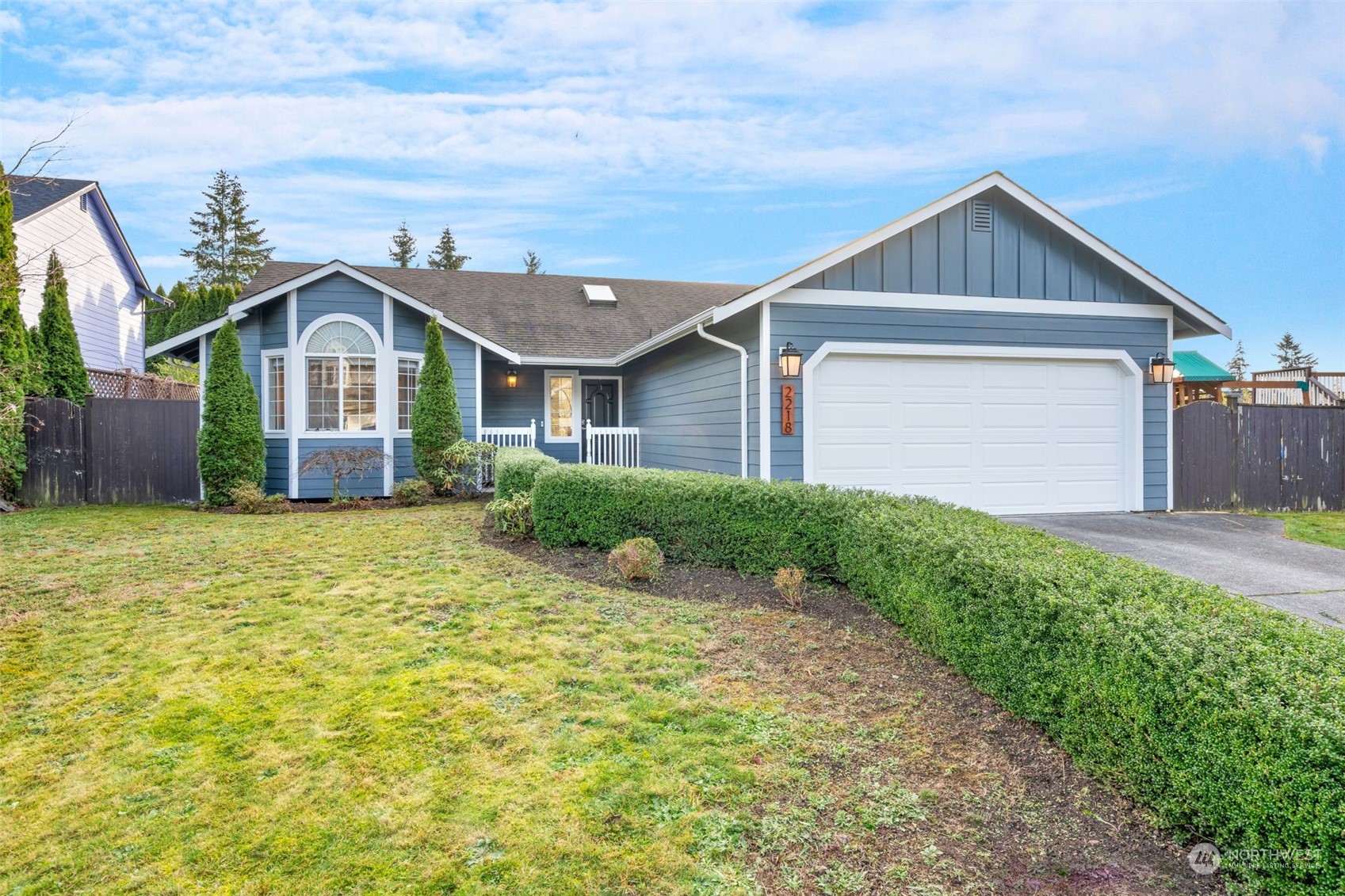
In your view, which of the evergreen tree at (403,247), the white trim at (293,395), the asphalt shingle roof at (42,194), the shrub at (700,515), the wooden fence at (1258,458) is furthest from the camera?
the evergreen tree at (403,247)

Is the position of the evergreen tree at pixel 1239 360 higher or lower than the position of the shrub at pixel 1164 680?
higher

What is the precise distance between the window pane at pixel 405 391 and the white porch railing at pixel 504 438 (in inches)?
51.1

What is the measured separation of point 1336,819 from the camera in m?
1.82

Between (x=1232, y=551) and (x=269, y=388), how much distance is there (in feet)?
43.6

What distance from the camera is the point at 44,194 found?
15.2m

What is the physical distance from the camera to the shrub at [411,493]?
11.2 metres

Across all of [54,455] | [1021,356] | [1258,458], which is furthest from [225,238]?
[1258,458]

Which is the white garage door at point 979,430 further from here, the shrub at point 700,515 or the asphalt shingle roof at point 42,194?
the asphalt shingle roof at point 42,194

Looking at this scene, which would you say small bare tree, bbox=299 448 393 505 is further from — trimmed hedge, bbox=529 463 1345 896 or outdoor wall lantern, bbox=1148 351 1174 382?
outdoor wall lantern, bbox=1148 351 1174 382

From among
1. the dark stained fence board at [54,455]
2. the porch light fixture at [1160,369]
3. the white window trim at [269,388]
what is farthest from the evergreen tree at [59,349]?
the porch light fixture at [1160,369]

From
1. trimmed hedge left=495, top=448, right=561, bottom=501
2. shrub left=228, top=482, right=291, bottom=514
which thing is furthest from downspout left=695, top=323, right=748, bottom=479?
shrub left=228, top=482, right=291, bottom=514

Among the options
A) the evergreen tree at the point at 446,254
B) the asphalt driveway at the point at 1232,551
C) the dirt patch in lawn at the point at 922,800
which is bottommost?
the dirt patch in lawn at the point at 922,800

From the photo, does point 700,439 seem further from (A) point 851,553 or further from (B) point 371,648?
(B) point 371,648

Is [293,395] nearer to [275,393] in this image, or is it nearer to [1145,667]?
[275,393]
